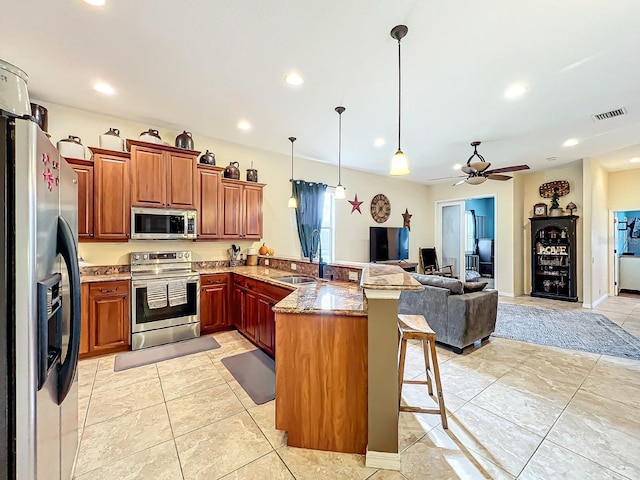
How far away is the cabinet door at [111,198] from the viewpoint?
3.21 meters

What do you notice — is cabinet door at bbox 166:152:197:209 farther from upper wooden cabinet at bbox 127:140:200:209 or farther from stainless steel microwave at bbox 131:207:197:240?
stainless steel microwave at bbox 131:207:197:240

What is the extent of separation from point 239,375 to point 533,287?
23.4 feet

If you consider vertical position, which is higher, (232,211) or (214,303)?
(232,211)

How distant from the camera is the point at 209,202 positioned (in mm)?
4016

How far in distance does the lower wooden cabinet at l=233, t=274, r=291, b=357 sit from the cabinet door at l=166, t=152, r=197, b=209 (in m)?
1.26

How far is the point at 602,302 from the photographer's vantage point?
19.3 feet

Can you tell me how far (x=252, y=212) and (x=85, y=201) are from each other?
2.08 m

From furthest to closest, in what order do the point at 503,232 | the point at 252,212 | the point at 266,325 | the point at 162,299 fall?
the point at 503,232, the point at 252,212, the point at 162,299, the point at 266,325

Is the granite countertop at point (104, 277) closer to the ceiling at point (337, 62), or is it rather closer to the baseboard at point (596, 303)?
the ceiling at point (337, 62)

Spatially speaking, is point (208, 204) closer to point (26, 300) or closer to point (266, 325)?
point (266, 325)

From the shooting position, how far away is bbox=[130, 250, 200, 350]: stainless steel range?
129 inches

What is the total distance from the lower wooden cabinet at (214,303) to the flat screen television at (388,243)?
12.2 ft

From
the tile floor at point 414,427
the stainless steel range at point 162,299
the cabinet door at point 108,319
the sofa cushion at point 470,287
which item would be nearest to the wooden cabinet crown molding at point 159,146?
the stainless steel range at point 162,299

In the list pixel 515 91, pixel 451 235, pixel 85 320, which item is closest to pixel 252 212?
pixel 85 320
